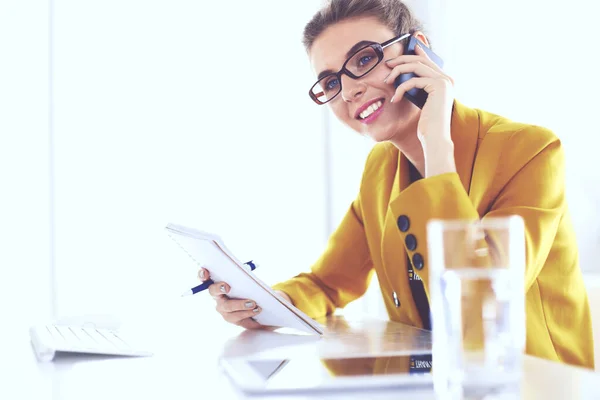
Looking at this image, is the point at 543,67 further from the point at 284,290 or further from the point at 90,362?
the point at 90,362

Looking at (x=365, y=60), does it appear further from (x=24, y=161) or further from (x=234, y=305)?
(x=24, y=161)

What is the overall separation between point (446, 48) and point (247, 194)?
4.07ft

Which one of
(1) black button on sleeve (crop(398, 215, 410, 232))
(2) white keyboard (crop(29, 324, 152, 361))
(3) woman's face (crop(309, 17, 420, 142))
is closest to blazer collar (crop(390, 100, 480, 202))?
(3) woman's face (crop(309, 17, 420, 142))

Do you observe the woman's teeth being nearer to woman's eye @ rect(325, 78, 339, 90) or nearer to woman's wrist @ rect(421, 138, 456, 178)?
woman's eye @ rect(325, 78, 339, 90)

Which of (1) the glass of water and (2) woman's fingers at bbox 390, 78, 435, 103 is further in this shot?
(2) woman's fingers at bbox 390, 78, 435, 103

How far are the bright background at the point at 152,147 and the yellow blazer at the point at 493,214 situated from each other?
1.24 m

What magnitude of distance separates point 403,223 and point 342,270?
0.57m

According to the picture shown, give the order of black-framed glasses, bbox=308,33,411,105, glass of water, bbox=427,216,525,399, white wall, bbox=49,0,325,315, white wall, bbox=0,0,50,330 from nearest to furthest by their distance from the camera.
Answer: glass of water, bbox=427,216,525,399
black-framed glasses, bbox=308,33,411,105
white wall, bbox=0,0,50,330
white wall, bbox=49,0,325,315

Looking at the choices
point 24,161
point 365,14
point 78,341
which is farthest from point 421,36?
point 24,161

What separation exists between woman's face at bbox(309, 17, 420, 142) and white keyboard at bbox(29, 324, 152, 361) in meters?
0.72

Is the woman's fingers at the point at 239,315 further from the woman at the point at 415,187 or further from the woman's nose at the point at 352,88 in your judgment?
the woman's nose at the point at 352,88

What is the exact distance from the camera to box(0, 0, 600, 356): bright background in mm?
2986

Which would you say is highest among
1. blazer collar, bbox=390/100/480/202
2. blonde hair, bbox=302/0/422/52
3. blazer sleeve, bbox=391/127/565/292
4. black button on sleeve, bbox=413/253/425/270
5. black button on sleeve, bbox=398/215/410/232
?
blonde hair, bbox=302/0/422/52

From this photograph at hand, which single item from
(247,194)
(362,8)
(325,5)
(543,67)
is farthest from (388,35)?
A: (247,194)
